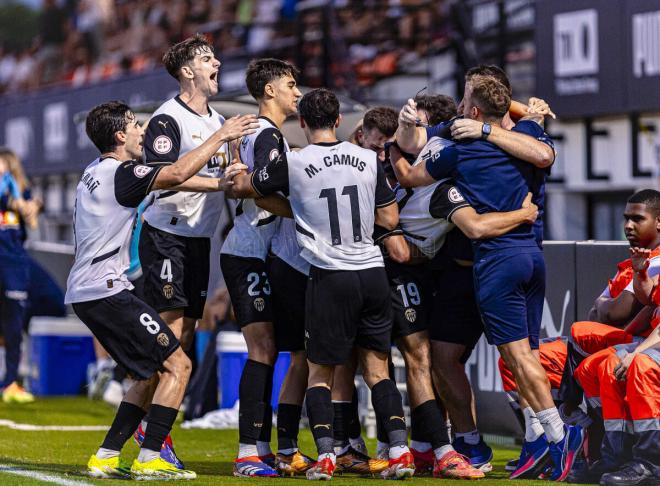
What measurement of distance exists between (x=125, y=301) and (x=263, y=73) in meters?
1.53

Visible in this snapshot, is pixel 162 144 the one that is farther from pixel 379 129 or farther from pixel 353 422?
pixel 353 422

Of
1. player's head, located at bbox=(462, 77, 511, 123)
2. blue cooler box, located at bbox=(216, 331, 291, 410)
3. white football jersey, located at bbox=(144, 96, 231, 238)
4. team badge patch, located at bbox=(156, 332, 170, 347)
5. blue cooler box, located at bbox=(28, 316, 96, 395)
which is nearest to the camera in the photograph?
team badge patch, located at bbox=(156, 332, 170, 347)

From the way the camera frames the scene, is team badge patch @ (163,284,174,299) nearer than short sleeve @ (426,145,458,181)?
No

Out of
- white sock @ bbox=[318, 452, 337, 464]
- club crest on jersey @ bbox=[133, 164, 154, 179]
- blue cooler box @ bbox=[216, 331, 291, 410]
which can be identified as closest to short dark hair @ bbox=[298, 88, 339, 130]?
club crest on jersey @ bbox=[133, 164, 154, 179]

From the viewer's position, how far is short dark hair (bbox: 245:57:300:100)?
718 cm

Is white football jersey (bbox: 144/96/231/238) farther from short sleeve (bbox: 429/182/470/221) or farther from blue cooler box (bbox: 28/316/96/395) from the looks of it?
blue cooler box (bbox: 28/316/96/395)

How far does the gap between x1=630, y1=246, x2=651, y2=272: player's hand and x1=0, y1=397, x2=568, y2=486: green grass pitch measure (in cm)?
124

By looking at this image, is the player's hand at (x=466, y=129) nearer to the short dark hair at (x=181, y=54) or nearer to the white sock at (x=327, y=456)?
the short dark hair at (x=181, y=54)

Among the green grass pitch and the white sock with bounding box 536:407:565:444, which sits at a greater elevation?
the white sock with bounding box 536:407:565:444

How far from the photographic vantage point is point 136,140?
702 cm

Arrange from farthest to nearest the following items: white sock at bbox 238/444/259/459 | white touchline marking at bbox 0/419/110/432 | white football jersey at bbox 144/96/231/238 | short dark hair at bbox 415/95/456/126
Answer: white touchline marking at bbox 0/419/110/432 → short dark hair at bbox 415/95/456/126 → white football jersey at bbox 144/96/231/238 → white sock at bbox 238/444/259/459

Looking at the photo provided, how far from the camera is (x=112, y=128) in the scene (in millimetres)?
6895

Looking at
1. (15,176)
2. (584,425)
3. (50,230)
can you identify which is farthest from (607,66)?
(50,230)

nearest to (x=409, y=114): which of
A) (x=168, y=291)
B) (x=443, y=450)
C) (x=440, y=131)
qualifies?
(x=440, y=131)
